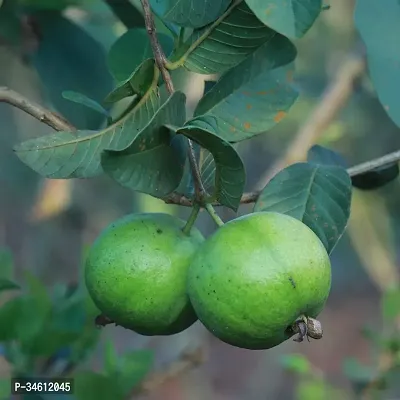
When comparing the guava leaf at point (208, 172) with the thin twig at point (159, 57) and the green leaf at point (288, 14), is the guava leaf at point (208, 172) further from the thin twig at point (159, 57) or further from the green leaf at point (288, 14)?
the green leaf at point (288, 14)

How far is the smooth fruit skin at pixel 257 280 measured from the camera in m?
0.73

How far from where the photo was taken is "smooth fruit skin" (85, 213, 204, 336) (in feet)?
2.62

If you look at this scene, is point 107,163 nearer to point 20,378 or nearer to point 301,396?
point 20,378

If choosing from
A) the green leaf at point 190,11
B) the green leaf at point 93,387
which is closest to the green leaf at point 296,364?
the green leaf at point 93,387

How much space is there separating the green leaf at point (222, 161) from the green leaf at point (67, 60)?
54 cm

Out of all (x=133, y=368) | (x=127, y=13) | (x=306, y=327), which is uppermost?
(x=127, y=13)

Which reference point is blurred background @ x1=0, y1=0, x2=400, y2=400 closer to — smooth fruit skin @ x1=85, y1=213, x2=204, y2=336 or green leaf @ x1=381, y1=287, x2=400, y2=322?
green leaf @ x1=381, y1=287, x2=400, y2=322

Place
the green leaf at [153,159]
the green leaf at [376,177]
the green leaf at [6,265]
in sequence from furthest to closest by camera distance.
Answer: the green leaf at [6,265] → the green leaf at [376,177] → the green leaf at [153,159]

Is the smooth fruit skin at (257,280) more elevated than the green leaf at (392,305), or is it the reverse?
the smooth fruit skin at (257,280)

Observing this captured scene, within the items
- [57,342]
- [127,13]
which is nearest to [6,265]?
[57,342]

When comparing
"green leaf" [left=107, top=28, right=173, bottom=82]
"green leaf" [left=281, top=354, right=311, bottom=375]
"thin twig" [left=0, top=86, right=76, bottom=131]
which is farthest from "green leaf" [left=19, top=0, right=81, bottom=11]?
"green leaf" [left=281, top=354, right=311, bottom=375]

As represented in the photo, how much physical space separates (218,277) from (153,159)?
0.14 metres

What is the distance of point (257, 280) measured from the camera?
728mm

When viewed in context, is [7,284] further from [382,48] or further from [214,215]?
[382,48]
